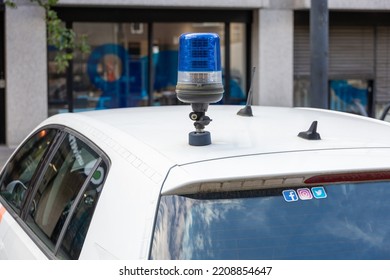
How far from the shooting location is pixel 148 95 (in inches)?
595

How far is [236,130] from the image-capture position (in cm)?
305

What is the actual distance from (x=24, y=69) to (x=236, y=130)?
37.1 ft

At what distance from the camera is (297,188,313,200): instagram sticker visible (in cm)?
238

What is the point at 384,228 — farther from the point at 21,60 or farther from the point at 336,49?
the point at 336,49

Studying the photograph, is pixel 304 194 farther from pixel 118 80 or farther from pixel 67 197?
pixel 118 80

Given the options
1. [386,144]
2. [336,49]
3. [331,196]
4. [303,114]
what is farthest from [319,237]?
[336,49]

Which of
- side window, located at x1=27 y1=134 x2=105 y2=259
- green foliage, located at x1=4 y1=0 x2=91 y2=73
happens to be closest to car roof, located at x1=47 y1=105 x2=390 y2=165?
side window, located at x1=27 y1=134 x2=105 y2=259

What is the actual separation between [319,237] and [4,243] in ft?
6.13

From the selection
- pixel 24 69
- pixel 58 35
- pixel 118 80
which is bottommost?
pixel 118 80

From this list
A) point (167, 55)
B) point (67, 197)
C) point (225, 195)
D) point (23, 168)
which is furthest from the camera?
point (167, 55)

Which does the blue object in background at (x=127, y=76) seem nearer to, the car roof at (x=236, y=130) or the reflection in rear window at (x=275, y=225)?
the car roof at (x=236, y=130)

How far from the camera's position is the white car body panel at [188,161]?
231 centimetres

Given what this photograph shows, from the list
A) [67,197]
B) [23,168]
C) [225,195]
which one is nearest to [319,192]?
[225,195]
